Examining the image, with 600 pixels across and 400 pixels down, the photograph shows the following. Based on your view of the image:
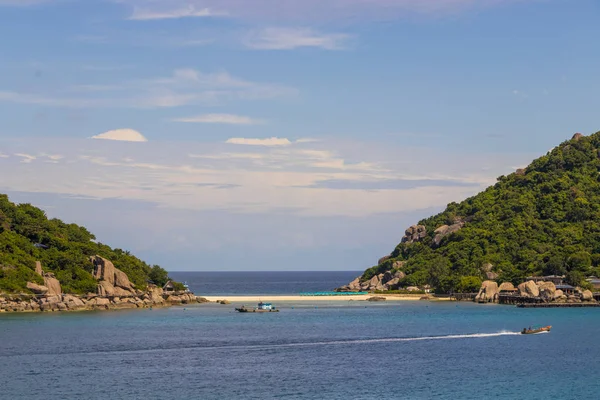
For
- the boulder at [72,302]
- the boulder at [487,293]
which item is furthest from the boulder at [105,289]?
the boulder at [487,293]

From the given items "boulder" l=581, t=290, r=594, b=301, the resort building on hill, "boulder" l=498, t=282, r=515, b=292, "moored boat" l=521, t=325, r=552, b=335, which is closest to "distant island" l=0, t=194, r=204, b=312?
"boulder" l=498, t=282, r=515, b=292

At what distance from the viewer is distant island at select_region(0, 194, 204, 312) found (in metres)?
154

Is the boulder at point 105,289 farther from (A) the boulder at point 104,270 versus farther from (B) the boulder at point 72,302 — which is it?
(B) the boulder at point 72,302

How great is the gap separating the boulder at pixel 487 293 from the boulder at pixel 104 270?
83.3 meters

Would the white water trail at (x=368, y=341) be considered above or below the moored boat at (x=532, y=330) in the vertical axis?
below

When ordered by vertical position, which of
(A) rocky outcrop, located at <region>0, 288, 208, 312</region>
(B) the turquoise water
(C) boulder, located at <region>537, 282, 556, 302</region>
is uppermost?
(C) boulder, located at <region>537, 282, 556, 302</region>

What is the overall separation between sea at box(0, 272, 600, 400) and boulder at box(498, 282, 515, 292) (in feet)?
139

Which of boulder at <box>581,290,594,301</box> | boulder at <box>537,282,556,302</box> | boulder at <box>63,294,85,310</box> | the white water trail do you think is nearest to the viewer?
the white water trail

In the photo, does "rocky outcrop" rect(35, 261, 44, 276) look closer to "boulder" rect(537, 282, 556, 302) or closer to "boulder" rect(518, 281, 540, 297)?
"boulder" rect(518, 281, 540, 297)

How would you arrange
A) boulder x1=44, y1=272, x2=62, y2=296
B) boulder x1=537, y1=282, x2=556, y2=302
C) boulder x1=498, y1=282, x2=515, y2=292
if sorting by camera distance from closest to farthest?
boulder x1=44, y1=272, x2=62, y2=296 → boulder x1=537, y1=282, x2=556, y2=302 → boulder x1=498, y1=282, x2=515, y2=292

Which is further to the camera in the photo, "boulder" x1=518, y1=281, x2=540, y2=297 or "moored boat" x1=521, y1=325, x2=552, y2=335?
"boulder" x1=518, y1=281, x2=540, y2=297

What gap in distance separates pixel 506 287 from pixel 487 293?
6.19 metres

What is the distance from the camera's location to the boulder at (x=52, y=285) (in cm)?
15762

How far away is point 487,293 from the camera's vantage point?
185000 millimetres
